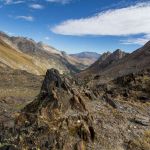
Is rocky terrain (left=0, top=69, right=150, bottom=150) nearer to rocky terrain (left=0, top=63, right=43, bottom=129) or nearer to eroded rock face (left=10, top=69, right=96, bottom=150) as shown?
eroded rock face (left=10, top=69, right=96, bottom=150)

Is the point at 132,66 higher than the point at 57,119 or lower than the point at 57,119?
higher

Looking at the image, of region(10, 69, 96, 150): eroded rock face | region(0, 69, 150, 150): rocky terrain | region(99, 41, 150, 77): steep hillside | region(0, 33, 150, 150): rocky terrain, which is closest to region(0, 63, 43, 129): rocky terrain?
region(99, 41, 150, 77): steep hillside

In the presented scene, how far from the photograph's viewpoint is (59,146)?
2031 cm

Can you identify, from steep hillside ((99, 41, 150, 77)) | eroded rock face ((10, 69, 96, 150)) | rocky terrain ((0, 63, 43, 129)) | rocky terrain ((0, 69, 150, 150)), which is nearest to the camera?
eroded rock face ((10, 69, 96, 150))

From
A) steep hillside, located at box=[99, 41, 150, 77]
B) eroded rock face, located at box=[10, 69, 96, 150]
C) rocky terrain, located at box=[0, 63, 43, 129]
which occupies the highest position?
steep hillside, located at box=[99, 41, 150, 77]

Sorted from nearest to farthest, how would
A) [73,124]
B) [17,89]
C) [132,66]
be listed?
[73,124], [17,89], [132,66]

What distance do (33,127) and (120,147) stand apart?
214 inches

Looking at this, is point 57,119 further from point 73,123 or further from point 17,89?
point 17,89

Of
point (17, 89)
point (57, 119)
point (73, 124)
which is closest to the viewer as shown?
point (73, 124)

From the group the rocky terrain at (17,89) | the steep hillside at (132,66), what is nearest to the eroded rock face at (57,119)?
the rocky terrain at (17,89)

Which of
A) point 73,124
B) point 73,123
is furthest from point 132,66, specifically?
point 73,124

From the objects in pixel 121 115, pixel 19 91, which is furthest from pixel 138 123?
pixel 19 91

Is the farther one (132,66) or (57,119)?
(132,66)

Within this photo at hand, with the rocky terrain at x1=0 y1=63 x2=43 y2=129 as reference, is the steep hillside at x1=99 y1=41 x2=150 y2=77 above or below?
above
